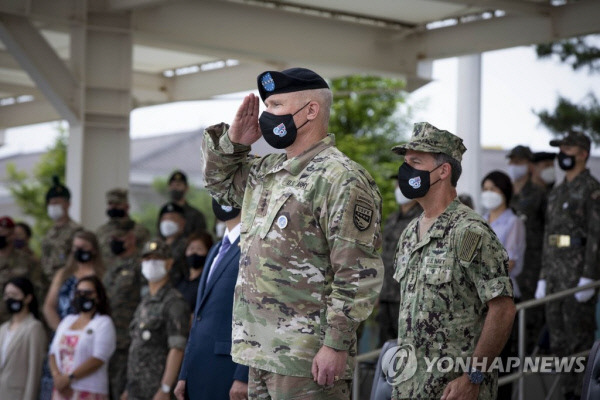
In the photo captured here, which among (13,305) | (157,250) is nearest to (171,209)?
(13,305)

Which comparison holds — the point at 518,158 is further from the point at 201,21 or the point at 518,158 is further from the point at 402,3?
the point at 201,21

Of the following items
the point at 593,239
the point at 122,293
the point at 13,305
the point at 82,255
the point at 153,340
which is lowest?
the point at 153,340

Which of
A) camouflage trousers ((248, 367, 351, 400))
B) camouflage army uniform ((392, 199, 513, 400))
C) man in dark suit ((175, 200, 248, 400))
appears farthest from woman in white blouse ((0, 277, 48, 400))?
camouflage trousers ((248, 367, 351, 400))

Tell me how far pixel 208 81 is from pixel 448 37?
4709 millimetres

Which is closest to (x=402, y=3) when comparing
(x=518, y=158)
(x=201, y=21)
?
(x=201, y=21)

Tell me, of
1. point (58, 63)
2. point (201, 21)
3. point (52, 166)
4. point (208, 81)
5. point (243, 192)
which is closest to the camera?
point (243, 192)

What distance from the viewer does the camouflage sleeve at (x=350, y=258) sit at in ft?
12.3

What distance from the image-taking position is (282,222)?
12.8ft

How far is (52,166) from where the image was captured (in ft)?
128

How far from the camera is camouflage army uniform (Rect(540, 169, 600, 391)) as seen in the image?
7.57 metres

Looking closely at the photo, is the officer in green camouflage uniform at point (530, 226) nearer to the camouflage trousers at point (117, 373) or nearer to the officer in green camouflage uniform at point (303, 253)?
the camouflage trousers at point (117, 373)

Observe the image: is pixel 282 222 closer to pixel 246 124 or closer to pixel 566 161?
pixel 246 124

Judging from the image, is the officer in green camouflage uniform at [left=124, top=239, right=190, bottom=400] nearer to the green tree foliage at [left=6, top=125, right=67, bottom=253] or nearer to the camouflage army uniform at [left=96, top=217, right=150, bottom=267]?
the camouflage army uniform at [left=96, top=217, right=150, bottom=267]

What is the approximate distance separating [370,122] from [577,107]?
14.7 m
